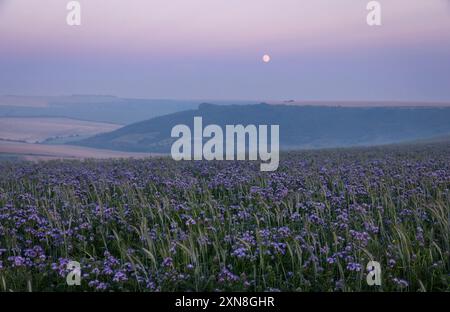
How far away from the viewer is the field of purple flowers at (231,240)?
16.7 ft

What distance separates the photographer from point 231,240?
6250 millimetres

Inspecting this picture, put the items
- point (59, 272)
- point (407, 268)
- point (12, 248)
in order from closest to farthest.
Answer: point (59, 272)
point (407, 268)
point (12, 248)

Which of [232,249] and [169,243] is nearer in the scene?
[169,243]

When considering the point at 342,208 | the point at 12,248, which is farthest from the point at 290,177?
the point at 12,248

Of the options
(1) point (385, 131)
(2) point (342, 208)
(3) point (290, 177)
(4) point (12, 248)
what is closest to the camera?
(4) point (12, 248)

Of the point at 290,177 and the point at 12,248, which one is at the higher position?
the point at 290,177

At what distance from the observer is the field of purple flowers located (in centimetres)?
510

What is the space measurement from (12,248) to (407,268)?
4.41 metres

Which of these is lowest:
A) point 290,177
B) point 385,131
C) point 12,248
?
point 12,248

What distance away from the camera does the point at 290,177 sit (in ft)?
34.0

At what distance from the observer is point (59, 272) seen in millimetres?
5121
